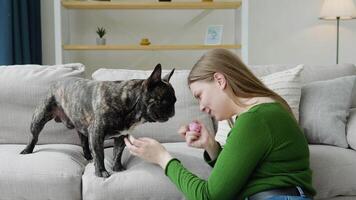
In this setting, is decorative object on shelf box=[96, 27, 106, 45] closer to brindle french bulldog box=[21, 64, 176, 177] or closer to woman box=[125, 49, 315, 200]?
brindle french bulldog box=[21, 64, 176, 177]

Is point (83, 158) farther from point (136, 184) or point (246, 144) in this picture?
point (246, 144)

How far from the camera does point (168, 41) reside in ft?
13.1

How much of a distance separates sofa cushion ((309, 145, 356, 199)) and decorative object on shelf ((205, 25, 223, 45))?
2.11m

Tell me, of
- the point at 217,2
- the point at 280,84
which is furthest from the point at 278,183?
the point at 217,2

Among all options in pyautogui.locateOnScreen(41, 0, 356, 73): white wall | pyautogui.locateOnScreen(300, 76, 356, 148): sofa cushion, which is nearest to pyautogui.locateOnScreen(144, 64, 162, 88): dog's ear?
pyautogui.locateOnScreen(300, 76, 356, 148): sofa cushion

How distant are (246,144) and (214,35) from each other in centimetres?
275

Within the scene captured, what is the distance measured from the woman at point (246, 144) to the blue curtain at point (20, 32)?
2373mm

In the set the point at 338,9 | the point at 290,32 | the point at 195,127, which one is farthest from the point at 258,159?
the point at 290,32

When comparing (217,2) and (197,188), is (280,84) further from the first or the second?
(217,2)

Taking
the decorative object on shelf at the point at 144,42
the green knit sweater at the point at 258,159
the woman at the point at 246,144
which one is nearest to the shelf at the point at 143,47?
the decorative object on shelf at the point at 144,42

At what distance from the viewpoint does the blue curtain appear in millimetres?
3340

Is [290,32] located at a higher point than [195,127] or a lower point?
higher

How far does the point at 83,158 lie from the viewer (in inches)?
75.4

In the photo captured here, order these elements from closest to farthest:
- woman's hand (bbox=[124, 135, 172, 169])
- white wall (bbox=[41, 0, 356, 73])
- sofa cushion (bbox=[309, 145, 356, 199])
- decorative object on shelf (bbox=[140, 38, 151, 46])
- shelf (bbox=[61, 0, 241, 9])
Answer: woman's hand (bbox=[124, 135, 172, 169])
sofa cushion (bbox=[309, 145, 356, 199])
shelf (bbox=[61, 0, 241, 9])
decorative object on shelf (bbox=[140, 38, 151, 46])
white wall (bbox=[41, 0, 356, 73])
